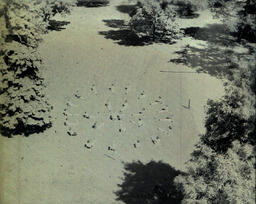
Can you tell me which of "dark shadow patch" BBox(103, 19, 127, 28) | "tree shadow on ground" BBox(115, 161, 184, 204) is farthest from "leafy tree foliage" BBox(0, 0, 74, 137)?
"dark shadow patch" BBox(103, 19, 127, 28)

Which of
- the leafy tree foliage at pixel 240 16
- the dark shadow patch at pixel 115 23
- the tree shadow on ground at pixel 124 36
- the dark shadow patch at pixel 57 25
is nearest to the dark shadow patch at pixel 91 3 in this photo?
the dark shadow patch at pixel 115 23

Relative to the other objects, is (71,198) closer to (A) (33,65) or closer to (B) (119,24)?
(A) (33,65)

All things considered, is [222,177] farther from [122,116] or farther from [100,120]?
[122,116]

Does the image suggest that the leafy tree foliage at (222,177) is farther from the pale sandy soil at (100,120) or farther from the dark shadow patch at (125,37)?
the dark shadow patch at (125,37)

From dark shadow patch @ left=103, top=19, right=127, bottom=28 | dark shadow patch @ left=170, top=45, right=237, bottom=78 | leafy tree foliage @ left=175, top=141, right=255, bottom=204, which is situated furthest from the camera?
dark shadow patch @ left=103, top=19, right=127, bottom=28

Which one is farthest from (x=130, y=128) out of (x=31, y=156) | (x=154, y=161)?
(x=31, y=156)

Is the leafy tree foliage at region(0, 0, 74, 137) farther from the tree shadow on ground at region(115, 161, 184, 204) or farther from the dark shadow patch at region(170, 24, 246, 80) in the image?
the dark shadow patch at region(170, 24, 246, 80)

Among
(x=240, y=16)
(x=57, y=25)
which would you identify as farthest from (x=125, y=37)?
(x=240, y=16)
